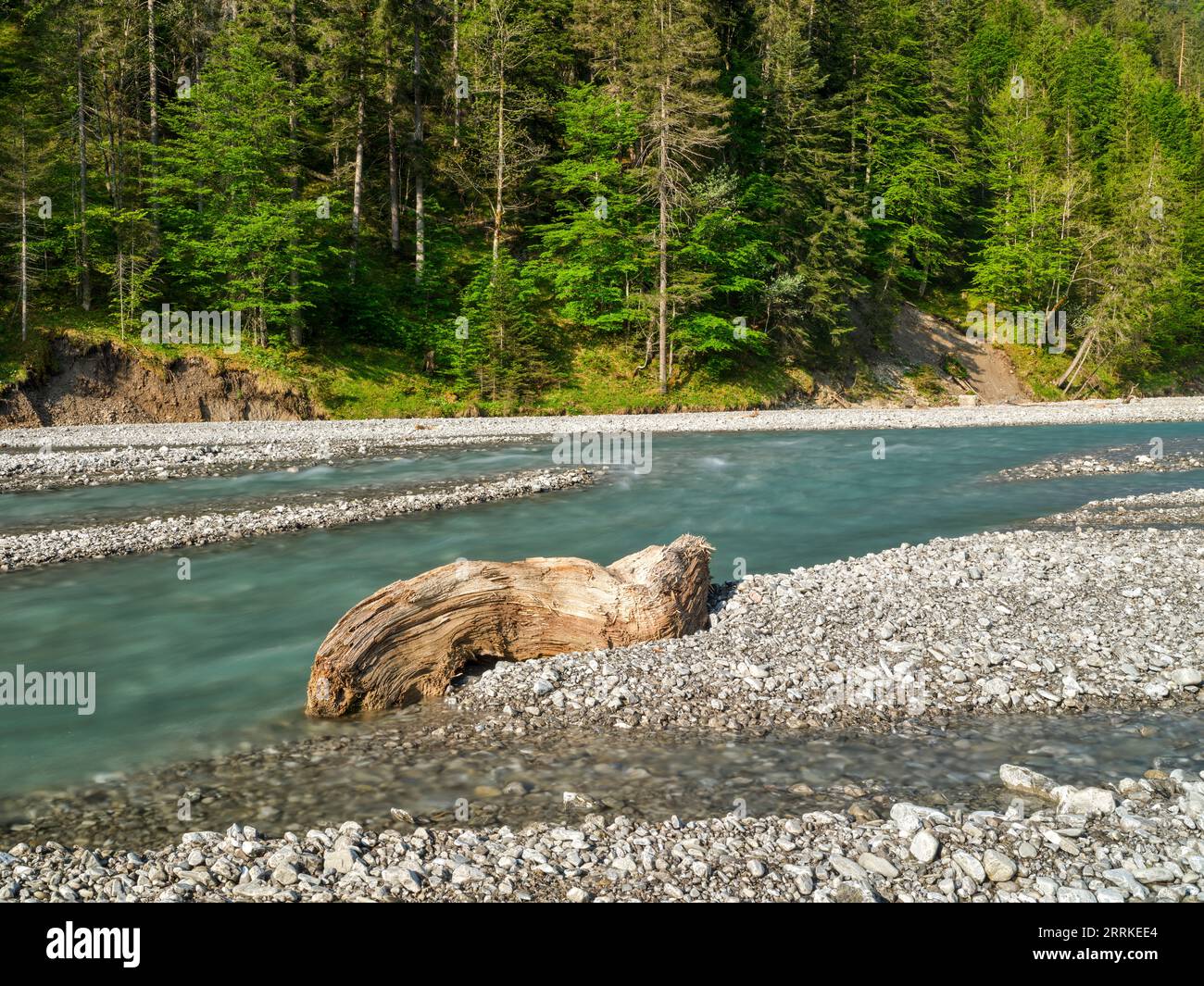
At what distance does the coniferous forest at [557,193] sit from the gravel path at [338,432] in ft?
15.8

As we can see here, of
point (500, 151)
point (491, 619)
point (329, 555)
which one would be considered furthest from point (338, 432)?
point (491, 619)

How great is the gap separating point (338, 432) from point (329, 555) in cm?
1685

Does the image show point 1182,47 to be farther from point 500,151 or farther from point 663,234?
point 500,151

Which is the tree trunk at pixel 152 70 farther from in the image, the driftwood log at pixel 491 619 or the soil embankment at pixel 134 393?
the driftwood log at pixel 491 619

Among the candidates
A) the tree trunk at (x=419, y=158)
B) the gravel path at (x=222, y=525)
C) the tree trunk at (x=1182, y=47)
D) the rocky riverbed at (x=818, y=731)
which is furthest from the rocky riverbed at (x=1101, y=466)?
the tree trunk at (x=1182, y=47)

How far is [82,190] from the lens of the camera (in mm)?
34344

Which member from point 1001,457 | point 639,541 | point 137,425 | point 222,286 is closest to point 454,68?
point 222,286

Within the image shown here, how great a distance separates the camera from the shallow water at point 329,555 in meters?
8.05

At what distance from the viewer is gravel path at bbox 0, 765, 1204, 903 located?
4.87 metres

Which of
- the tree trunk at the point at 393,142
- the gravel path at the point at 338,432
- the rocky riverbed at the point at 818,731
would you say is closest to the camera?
the rocky riverbed at the point at 818,731

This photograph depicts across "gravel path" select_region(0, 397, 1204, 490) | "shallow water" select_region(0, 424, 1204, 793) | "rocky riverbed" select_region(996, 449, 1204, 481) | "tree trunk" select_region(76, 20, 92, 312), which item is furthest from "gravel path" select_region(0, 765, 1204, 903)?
"tree trunk" select_region(76, 20, 92, 312)

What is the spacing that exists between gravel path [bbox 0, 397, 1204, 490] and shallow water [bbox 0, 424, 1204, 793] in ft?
8.55

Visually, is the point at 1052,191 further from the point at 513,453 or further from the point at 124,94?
the point at 124,94

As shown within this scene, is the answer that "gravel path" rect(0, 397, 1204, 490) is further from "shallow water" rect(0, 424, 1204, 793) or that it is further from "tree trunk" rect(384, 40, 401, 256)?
"tree trunk" rect(384, 40, 401, 256)
